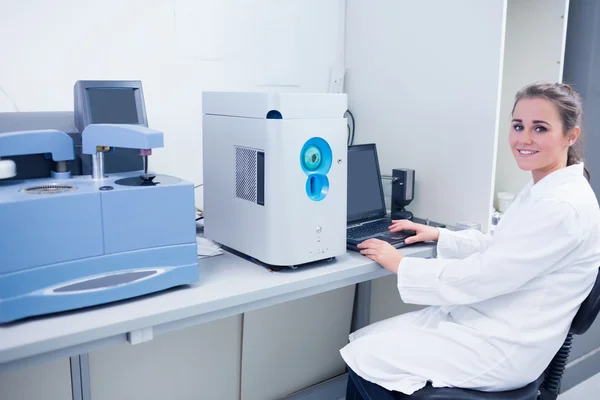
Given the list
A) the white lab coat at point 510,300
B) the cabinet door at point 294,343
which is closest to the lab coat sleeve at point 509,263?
the white lab coat at point 510,300

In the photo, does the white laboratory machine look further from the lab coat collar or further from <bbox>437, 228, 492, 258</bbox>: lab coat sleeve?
the lab coat collar

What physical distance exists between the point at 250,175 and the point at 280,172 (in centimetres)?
11

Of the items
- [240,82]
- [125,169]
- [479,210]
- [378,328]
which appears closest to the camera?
[125,169]

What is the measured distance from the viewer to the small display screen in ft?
4.17

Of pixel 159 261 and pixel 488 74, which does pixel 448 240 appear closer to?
pixel 488 74

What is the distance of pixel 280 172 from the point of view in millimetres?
1241

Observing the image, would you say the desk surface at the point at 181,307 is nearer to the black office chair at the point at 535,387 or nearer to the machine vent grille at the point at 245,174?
the machine vent grille at the point at 245,174

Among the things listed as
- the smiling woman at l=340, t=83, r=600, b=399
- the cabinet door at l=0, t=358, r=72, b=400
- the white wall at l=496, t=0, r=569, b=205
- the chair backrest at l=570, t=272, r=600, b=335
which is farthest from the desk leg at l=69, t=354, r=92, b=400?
the white wall at l=496, t=0, r=569, b=205

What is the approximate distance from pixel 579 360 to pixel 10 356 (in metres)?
2.26

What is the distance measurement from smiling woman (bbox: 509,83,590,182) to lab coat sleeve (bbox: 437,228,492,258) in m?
0.30

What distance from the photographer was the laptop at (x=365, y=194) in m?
1.75

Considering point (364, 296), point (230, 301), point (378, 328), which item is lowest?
point (364, 296)

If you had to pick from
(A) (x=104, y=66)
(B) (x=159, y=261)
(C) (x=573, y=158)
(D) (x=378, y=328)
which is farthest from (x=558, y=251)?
(A) (x=104, y=66)

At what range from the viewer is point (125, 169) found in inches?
52.2
